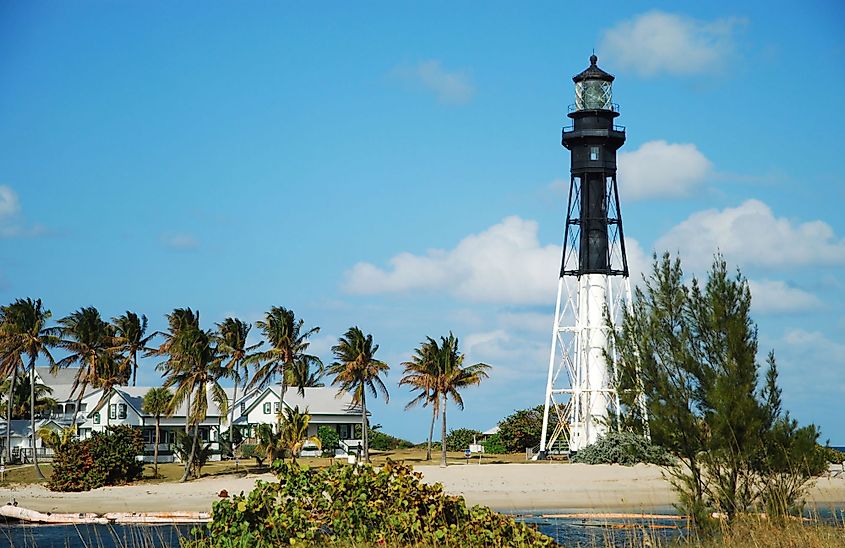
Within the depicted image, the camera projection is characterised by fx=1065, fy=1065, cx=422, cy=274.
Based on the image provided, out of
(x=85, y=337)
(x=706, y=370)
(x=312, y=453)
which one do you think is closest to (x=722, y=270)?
(x=706, y=370)

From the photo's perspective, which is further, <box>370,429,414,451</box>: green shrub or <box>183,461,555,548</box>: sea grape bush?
<box>370,429,414,451</box>: green shrub

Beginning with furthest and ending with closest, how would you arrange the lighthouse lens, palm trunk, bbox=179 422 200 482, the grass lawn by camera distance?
the lighthouse lens < the grass lawn < palm trunk, bbox=179 422 200 482

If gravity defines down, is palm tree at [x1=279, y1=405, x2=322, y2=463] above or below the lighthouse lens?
below

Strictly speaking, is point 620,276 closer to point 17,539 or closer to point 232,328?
point 232,328

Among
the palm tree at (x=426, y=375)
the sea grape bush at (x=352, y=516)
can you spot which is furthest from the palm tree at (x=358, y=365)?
the sea grape bush at (x=352, y=516)

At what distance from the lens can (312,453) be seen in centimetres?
7394

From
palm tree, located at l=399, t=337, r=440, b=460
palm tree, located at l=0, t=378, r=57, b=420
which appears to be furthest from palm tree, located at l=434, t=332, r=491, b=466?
palm tree, located at l=0, t=378, r=57, b=420

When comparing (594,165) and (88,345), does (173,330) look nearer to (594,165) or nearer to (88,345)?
(88,345)

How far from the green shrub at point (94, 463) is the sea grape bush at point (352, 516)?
44.6 m

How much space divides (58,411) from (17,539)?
191 ft

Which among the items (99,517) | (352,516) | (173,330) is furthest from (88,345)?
(352,516)

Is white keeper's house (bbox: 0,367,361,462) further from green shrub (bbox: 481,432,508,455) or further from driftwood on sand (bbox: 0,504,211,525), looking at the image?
driftwood on sand (bbox: 0,504,211,525)

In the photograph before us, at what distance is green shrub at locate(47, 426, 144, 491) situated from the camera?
54625 millimetres

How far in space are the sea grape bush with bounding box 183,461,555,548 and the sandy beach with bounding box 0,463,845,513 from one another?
2937cm
